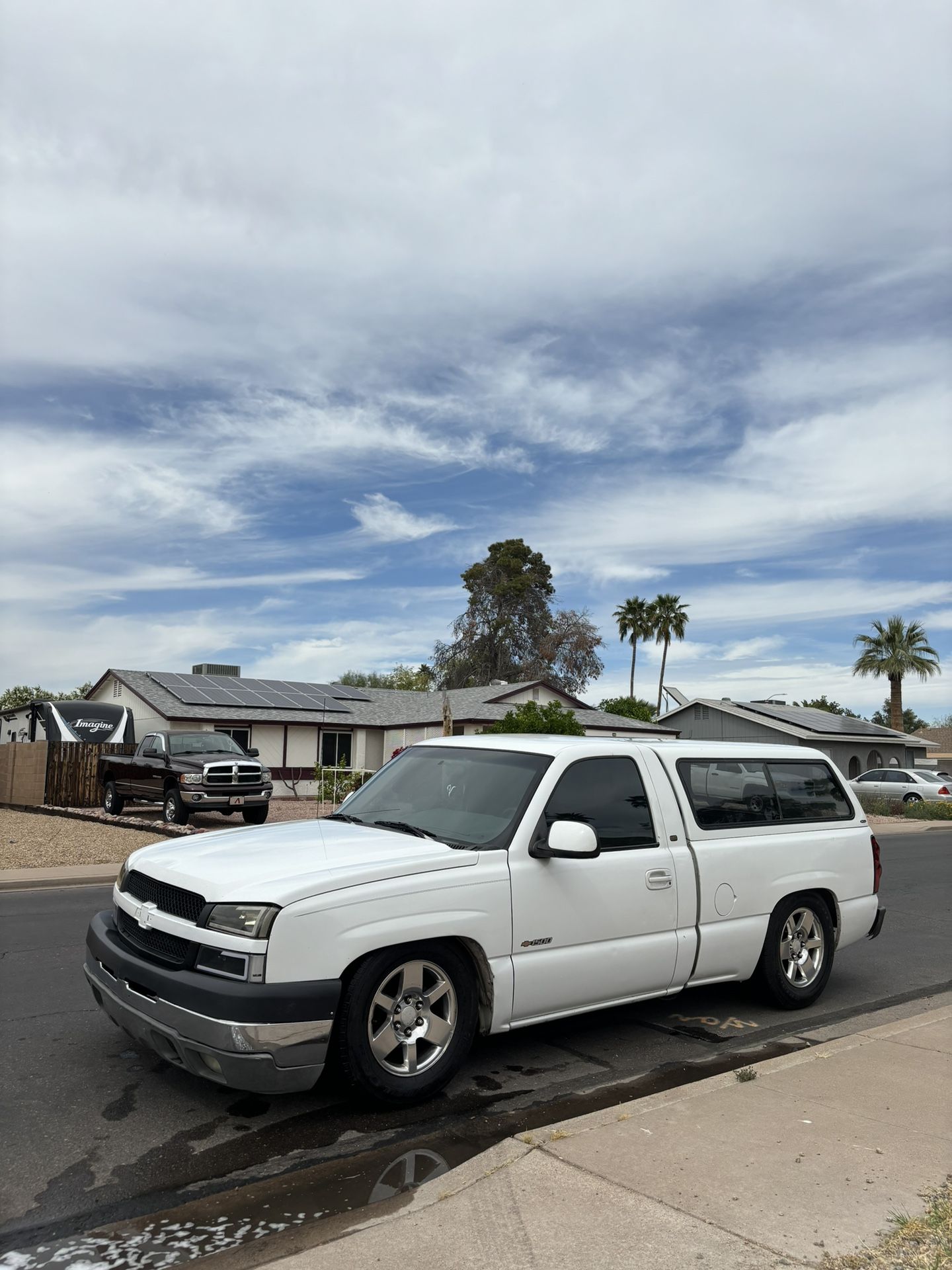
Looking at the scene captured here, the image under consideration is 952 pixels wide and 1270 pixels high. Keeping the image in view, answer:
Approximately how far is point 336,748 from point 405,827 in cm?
3234

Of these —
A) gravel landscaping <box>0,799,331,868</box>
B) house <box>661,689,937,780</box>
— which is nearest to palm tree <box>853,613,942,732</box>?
house <box>661,689,937,780</box>

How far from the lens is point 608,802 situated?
5.70 metres

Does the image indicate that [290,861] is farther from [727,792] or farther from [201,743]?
[201,743]

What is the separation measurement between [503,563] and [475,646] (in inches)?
224

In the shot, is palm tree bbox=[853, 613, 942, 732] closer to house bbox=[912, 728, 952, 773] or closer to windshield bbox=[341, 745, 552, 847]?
house bbox=[912, 728, 952, 773]

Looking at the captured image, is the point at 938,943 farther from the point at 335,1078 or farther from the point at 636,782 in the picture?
the point at 335,1078

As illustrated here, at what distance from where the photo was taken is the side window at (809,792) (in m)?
6.86

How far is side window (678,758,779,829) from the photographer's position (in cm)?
617

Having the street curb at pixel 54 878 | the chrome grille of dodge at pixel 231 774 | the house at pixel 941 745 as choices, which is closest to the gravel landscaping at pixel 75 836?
the street curb at pixel 54 878

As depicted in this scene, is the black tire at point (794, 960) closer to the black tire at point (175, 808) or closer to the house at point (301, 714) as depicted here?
the black tire at point (175, 808)

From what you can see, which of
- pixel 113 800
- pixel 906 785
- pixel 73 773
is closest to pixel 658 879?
pixel 113 800

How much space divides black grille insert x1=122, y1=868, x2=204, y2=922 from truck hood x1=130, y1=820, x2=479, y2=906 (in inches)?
1.5

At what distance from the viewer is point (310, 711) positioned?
36.6 metres

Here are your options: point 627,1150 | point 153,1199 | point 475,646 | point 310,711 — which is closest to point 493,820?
point 627,1150
